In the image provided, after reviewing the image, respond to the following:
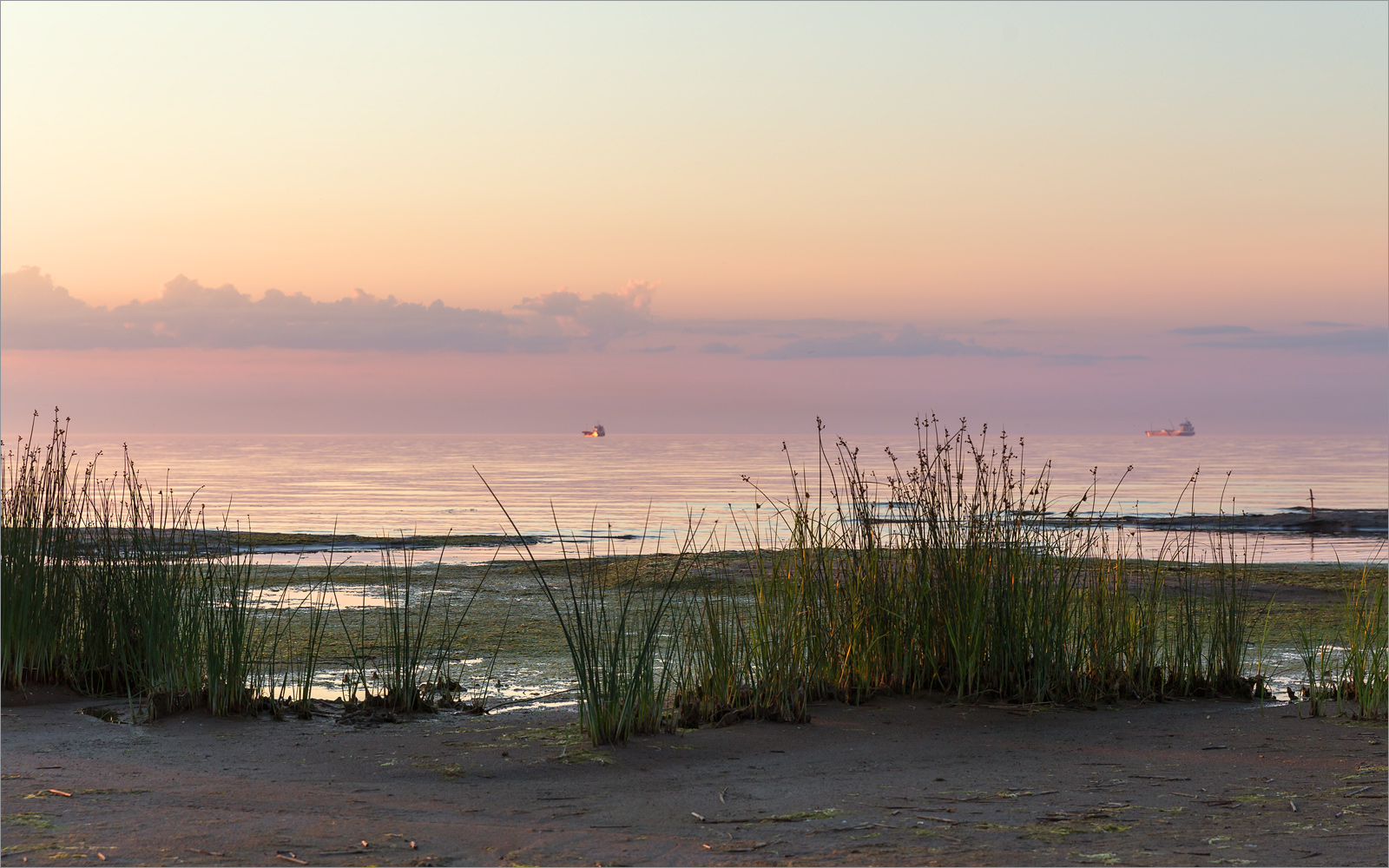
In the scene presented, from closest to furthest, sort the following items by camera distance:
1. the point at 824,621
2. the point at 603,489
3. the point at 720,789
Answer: the point at 720,789 < the point at 824,621 < the point at 603,489

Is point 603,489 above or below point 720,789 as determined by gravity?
above

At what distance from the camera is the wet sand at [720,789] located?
14.2 feet

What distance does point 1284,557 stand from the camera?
2322 centimetres

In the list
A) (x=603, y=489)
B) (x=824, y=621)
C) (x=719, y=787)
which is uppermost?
(x=603, y=489)

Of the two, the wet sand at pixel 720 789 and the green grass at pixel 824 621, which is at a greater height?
the green grass at pixel 824 621

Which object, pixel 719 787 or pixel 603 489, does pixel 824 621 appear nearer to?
pixel 719 787

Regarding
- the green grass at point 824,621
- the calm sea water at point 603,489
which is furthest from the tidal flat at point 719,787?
the calm sea water at point 603,489

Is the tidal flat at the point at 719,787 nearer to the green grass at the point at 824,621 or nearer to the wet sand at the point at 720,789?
the wet sand at the point at 720,789

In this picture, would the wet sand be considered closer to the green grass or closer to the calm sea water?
the green grass

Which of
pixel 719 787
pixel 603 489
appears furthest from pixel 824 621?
pixel 603 489

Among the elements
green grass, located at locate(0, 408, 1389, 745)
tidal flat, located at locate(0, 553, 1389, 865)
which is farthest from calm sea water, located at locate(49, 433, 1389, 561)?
tidal flat, located at locate(0, 553, 1389, 865)

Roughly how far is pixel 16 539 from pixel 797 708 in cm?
525

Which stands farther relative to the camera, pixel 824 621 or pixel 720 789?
pixel 824 621

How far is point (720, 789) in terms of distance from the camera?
5.36 metres
